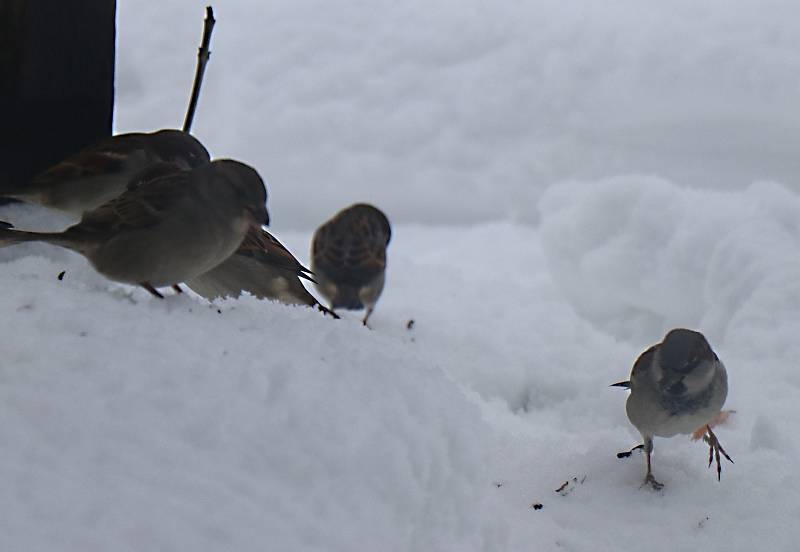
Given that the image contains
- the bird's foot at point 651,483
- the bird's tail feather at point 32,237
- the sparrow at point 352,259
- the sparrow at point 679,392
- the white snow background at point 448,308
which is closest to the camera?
the white snow background at point 448,308

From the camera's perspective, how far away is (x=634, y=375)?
2.83 m

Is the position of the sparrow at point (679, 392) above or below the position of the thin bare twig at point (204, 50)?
below

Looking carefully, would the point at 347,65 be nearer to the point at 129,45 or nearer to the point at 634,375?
the point at 129,45

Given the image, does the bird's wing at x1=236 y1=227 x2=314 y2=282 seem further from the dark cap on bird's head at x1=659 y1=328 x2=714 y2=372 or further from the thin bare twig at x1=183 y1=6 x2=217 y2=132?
the dark cap on bird's head at x1=659 y1=328 x2=714 y2=372

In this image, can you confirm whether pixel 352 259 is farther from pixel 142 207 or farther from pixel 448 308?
pixel 142 207

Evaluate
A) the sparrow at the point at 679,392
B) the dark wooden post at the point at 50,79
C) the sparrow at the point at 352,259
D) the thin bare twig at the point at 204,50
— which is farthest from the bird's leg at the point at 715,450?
the sparrow at the point at 352,259

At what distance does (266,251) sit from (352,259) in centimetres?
202

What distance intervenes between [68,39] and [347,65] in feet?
16.7

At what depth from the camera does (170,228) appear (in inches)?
81.4

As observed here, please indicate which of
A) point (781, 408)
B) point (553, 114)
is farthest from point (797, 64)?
point (781, 408)

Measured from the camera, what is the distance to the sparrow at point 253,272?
270cm

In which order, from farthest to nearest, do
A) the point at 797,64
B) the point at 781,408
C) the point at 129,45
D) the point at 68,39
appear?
the point at 129,45, the point at 797,64, the point at 781,408, the point at 68,39

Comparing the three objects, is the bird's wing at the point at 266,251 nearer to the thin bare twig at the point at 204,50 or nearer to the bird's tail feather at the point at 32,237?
A: the thin bare twig at the point at 204,50

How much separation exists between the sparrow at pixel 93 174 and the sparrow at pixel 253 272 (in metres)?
0.27
